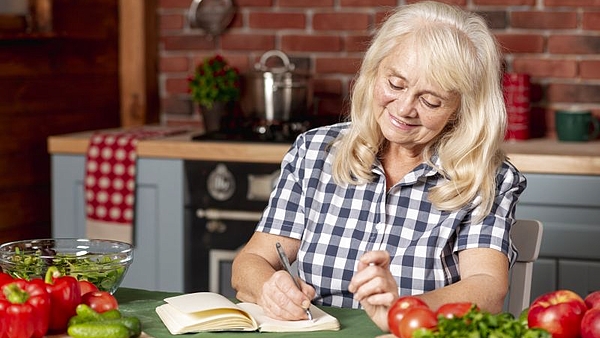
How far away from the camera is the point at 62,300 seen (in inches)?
65.0

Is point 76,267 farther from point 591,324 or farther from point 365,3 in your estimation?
point 365,3

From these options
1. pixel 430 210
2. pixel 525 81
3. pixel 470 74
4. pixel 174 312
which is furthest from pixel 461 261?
pixel 525 81

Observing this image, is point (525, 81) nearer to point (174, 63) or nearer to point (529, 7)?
point (529, 7)

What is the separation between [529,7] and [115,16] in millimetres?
1558

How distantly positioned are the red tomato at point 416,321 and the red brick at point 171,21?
2.61 meters

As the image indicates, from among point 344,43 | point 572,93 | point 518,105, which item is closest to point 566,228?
point 518,105

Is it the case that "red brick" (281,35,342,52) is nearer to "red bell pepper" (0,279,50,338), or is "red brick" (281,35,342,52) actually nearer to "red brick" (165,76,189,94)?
"red brick" (165,76,189,94)

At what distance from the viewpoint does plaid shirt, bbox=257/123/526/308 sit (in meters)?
2.08

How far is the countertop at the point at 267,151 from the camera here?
118 inches

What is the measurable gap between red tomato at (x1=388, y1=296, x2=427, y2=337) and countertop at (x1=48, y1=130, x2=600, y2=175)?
1544 millimetres

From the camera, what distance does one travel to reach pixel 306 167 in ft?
7.45

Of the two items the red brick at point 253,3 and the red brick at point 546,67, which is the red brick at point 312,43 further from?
the red brick at point 546,67

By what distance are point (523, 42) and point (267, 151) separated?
1.00m

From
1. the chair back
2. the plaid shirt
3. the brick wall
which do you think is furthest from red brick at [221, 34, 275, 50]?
the chair back
